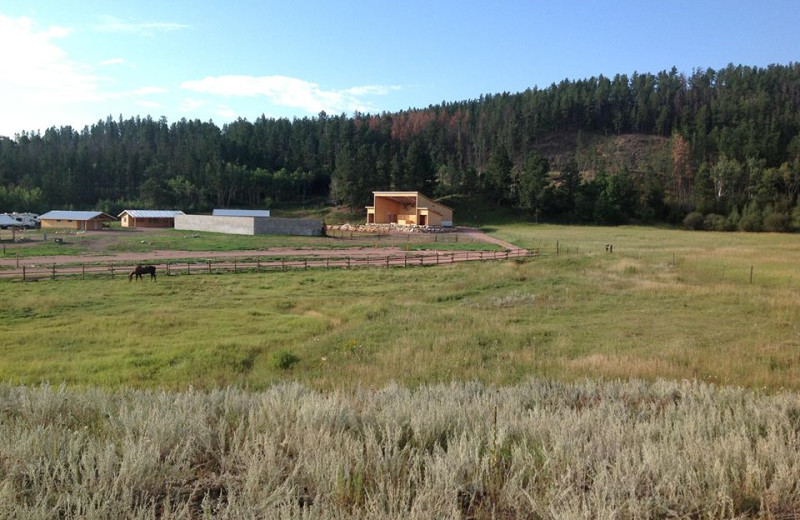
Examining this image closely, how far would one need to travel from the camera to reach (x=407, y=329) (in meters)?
16.5

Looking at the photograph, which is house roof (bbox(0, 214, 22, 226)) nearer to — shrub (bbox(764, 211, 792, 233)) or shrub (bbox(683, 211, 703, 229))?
shrub (bbox(683, 211, 703, 229))

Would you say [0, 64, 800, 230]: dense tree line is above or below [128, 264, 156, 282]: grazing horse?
above

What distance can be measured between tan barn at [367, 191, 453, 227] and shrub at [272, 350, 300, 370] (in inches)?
2432

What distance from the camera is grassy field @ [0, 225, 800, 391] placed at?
11.6 m

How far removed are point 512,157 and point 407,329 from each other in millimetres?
123033

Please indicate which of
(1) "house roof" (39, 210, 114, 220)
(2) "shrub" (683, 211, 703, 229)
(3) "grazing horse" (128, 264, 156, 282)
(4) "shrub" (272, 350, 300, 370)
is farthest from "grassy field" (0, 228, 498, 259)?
(2) "shrub" (683, 211, 703, 229)

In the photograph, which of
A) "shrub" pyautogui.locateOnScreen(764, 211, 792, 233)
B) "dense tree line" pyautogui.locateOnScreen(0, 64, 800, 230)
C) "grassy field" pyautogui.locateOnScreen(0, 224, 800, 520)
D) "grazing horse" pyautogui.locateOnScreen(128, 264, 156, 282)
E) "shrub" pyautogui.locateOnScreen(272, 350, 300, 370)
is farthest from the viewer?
"dense tree line" pyautogui.locateOnScreen(0, 64, 800, 230)

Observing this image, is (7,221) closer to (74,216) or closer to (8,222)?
(8,222)

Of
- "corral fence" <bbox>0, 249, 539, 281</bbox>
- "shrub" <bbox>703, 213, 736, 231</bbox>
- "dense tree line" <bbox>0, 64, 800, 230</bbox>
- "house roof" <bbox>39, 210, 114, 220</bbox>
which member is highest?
"dense tree line" <bbox>0, 64, 800, 230</bbox>

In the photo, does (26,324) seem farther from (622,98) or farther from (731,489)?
(622,98)

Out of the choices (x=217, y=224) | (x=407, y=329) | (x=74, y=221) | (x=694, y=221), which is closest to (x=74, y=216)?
(x=74, y=221)

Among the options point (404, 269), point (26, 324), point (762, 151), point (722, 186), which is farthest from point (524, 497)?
point (762, 151)

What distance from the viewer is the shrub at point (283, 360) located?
12.7m

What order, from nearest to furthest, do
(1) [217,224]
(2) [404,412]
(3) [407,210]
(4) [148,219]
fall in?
(2) [404,412]
(1) [217,224]
(4) [148,219]
(3) [407,210]
